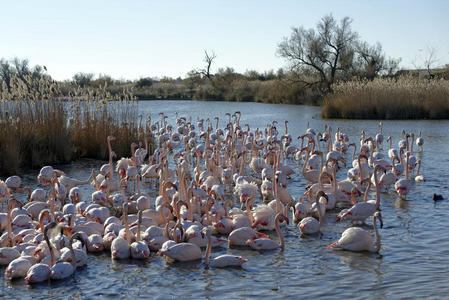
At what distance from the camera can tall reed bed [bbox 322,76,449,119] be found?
25.0 metres

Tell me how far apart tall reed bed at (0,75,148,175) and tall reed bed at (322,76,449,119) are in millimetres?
13439

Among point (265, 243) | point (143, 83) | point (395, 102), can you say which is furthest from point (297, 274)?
point (143, 83)

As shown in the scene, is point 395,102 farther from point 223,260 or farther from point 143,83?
point 143,83

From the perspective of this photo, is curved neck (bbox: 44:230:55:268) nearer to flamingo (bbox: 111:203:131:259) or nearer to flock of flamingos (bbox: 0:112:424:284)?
flock of flamingos (bbox: 0:112:424:284)

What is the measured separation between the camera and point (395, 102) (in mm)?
25234

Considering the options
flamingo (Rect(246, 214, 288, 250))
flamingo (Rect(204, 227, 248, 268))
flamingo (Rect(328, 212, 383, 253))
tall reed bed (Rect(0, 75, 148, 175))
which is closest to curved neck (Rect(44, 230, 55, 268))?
flamingo (Rect(204, 227, 248, 268))

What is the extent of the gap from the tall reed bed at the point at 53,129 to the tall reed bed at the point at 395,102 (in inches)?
529

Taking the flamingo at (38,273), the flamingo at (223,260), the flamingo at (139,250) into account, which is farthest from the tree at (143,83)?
the flamingo at (38,273)

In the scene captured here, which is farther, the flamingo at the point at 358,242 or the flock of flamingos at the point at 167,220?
the flamingo at the point at 358,242

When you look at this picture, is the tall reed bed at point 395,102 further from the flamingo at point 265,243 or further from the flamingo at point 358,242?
the flamingo at point 265,243

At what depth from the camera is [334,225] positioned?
27.2ft

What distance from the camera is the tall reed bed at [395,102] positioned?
81.9ft

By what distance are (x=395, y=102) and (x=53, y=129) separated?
17.2 metres

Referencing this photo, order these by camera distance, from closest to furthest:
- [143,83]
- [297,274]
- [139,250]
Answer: [297,274]
[139,250]
[143,83]
